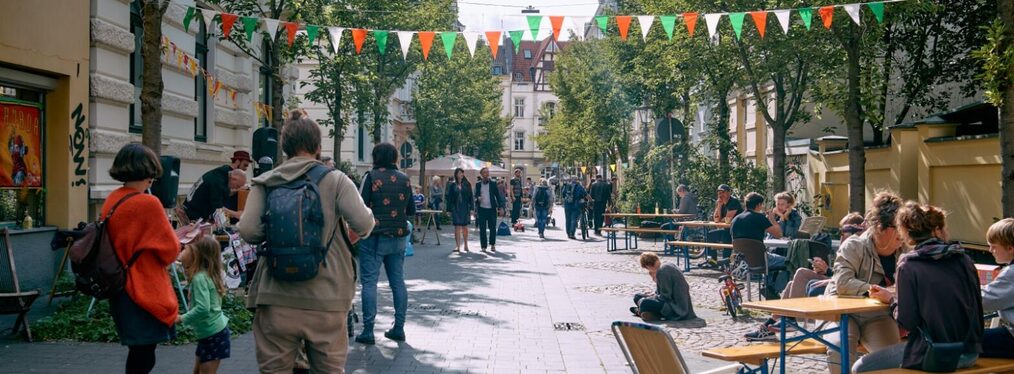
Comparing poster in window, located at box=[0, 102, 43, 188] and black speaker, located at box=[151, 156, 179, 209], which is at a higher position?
poster in window, located at box=[0, 102, 43, 188]

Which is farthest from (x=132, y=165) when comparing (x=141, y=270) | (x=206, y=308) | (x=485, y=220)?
(x=485, y=220)

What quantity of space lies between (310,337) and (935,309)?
10.7 feet

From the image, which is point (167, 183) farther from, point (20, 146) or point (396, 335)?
point (20, 146)

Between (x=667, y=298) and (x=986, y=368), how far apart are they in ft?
18.8

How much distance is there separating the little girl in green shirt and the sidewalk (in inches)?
56.6

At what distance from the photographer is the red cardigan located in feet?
17.1

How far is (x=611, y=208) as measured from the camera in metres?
35.7

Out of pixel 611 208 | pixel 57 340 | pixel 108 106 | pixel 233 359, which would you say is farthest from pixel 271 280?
pixel 611 208

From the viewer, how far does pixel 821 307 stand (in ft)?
19.9

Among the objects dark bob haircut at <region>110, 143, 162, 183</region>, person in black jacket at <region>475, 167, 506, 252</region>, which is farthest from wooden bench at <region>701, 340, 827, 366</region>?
person in black jacket at <region>475, 167, 506, 252</region>

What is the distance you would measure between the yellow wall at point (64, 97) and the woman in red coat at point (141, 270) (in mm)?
7175

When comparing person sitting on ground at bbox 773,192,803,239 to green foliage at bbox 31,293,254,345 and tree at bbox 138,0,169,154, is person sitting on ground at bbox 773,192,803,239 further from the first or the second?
tree at bbox 138,0,169,154

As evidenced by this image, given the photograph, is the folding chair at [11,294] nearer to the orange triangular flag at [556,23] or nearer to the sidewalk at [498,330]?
the sidewalk at [498,330]

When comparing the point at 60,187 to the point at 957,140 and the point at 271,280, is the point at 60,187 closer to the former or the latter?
the point at 271,280
